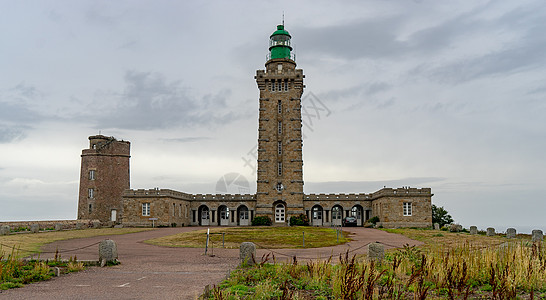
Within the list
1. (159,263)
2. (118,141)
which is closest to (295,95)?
(118,141)

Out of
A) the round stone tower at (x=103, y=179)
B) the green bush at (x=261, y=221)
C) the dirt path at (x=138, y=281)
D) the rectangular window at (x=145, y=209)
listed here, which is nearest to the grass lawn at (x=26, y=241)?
the dirt path at (x=138, y=281)

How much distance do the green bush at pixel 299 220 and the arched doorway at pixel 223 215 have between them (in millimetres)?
10007

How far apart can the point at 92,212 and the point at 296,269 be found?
47.6m

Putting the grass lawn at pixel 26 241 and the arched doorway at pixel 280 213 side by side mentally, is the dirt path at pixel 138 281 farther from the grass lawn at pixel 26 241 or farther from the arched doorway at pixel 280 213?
the arched doorway at pixel 280 213

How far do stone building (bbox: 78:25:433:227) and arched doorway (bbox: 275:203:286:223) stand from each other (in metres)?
0.12

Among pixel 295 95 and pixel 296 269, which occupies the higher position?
pixel 295 95

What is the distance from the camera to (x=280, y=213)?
49.8 meters

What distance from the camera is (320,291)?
9.34 metres

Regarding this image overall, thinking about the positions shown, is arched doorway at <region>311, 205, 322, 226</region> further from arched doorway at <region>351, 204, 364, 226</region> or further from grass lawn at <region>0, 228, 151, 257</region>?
grass lawn at <region>0, 228, 151, 257</region>

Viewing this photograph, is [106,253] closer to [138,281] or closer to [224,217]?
[138,281]

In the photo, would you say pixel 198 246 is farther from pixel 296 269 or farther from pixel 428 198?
pixel 428 198

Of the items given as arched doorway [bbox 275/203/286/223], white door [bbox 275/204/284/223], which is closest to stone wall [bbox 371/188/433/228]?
arched doorway [bbox 275/203/286/223]

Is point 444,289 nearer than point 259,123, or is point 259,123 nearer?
point 444,289

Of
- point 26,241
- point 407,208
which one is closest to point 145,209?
point 26,241
